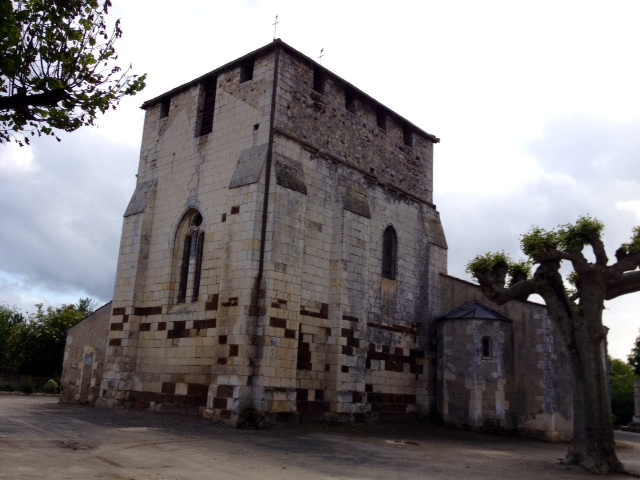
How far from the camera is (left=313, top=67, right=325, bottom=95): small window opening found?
18859mm

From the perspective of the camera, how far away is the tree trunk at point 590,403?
456 inches

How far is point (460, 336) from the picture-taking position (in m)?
19.6

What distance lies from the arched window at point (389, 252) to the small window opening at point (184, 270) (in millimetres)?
6439

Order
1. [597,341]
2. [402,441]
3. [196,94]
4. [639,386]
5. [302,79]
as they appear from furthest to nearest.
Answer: [639,386] → [196,94] → [302,79] → [402,441] → [597,341]

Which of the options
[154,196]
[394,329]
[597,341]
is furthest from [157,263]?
[597,341]

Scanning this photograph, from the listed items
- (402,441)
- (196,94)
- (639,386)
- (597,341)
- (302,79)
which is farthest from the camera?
(639,386)

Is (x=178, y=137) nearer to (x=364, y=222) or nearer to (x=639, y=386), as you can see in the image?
(x=364, y=222)

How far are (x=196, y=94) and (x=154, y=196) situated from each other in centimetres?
365

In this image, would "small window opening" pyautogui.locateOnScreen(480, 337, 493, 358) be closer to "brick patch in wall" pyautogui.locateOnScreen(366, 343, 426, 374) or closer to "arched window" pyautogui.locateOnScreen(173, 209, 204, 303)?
"brick patch in wall" pyautogui.locateOnScreen(366, 343, 426, 374)

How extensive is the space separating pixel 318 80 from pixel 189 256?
691cm

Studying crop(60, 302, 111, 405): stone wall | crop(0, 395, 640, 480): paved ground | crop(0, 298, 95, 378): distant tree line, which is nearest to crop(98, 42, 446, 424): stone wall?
crop(0, 395, 640, 480): paved ground

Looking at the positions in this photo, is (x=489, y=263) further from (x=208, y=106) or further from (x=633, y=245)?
(x=208, y=106)

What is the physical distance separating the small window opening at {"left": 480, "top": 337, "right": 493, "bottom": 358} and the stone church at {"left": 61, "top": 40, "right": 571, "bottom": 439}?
3 cm

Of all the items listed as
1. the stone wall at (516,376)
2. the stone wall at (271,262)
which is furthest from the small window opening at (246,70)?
the stone wall at (516,376)
